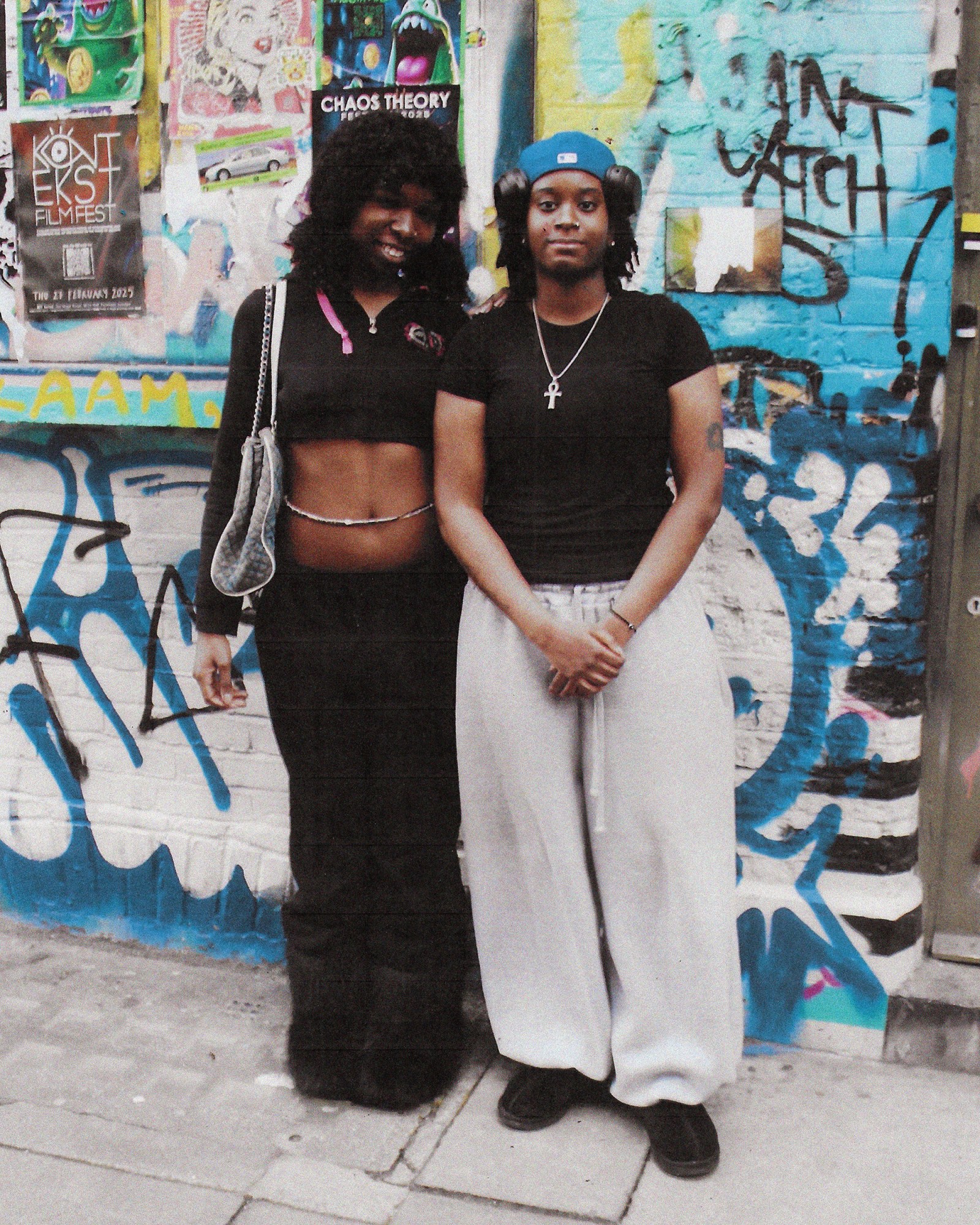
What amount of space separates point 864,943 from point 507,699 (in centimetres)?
116

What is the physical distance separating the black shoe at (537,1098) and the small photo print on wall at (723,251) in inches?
73.2

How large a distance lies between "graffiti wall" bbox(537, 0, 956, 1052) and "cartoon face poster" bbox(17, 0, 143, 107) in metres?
1.17

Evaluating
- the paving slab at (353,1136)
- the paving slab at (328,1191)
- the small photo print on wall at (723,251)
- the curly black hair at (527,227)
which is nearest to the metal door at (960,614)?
the small photo print on wall at (723,251)

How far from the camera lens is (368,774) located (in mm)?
2992

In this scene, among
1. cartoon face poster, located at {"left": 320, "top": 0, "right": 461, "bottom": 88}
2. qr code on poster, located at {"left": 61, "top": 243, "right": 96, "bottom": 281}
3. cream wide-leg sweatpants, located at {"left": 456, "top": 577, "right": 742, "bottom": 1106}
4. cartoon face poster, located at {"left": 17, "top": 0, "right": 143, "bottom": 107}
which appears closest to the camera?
cream wide-leg sweatpants, located at {"left": 456, "top": 577, "right": 742, "bottom": 1106}

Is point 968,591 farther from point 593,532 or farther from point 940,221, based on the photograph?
point 593,532

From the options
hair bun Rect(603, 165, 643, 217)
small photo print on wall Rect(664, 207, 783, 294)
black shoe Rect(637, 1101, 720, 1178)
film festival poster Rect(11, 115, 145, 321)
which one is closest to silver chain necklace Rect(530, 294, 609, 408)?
hair bun Rect(603, 165, 643, 217)

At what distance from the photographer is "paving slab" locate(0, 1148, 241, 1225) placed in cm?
258

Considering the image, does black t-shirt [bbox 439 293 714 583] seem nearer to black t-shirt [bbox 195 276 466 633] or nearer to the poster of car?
black t-shirt [bbox 195 276 466 633]

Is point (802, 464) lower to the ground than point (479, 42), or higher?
lower

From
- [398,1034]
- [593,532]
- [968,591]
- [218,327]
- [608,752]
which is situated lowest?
[398,1034]

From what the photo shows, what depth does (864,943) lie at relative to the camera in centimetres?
314

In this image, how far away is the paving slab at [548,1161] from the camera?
2.64 m

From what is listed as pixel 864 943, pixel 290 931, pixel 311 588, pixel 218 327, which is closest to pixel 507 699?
pixel 311 588
